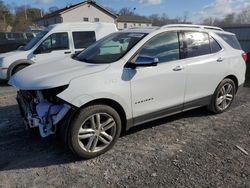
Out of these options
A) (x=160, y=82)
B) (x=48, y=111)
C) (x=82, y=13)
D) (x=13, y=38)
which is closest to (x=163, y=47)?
(x=160, y=82)

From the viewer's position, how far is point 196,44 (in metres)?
4.69

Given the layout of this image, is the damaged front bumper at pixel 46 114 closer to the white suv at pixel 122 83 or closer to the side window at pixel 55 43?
the white suv at pixel 122 83

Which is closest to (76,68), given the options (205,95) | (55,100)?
(55,100)

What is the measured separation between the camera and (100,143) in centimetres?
379

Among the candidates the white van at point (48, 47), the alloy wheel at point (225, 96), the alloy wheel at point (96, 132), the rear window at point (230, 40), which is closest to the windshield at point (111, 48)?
the alloy wheel at point (96, 132)

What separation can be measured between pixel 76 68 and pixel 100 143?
112cm

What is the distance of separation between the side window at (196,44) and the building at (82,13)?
38202 mm

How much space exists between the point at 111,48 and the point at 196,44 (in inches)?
60.1

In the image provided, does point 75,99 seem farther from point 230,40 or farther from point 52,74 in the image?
point 230,40

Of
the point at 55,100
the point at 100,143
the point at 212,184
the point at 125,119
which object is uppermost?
the point at 55,100

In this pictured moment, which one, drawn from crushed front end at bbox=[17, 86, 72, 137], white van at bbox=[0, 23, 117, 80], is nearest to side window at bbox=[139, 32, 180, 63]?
crushed front end at bbox=[17, 86, 72, 137]

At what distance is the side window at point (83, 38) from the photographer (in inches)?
355

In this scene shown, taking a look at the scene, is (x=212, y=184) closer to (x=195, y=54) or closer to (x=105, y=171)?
(x=105, y=171)

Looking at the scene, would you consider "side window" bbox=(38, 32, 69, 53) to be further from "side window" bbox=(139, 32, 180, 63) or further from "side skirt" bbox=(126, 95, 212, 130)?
"side skirt" bbox=(126, 95, 212, 130)
